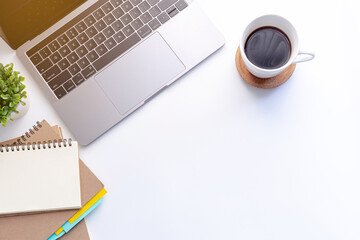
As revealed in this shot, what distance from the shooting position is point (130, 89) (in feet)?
2.94

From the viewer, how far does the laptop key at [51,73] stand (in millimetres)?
895

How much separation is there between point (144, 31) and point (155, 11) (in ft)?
0.16

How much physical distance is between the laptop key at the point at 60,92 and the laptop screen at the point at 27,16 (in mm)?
133

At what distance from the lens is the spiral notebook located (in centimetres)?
86

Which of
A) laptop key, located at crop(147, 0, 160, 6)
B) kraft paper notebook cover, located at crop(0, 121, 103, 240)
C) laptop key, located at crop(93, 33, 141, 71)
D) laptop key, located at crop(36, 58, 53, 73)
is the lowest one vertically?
kraft paper notebook cover, located at crop(0, 121, 103, 240)

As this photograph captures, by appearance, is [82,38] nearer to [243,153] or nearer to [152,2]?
[152,2]

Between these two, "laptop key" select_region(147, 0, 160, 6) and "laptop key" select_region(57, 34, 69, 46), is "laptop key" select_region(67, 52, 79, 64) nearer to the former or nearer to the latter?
"laptop key" select_region(57, 34, 69, 46)

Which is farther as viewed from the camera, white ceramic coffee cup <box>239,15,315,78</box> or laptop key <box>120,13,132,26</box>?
laptop key <box>120,13,132,26</box>

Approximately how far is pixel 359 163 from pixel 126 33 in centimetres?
57

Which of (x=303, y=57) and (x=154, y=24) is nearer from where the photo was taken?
(x=303, y=57)

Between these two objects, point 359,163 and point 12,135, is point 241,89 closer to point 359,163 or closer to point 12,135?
point 359,163

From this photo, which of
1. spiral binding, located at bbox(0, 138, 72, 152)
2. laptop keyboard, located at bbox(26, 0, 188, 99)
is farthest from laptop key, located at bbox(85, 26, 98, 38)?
spiral binding, located at bbox(0, 138, 72, 152)

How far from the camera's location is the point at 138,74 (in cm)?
90

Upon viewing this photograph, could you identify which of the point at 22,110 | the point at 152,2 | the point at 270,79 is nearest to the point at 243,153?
the point at 270,79
